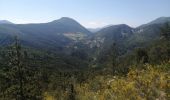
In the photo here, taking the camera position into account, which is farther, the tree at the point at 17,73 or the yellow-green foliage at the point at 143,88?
the tree at the point at 17,73

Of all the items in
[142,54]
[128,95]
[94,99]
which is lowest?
[142,54]

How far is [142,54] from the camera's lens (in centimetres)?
11269

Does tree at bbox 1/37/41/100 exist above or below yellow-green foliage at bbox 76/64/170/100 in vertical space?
below

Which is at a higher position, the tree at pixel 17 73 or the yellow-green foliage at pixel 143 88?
the yellow-green foliage at pixel 143 88

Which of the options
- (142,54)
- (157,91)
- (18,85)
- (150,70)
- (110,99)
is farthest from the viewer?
(142,54)

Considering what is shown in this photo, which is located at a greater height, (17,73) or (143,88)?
(143,88)

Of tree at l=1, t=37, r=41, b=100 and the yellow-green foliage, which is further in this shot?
tree at l=1, t=37, r=41, b=100

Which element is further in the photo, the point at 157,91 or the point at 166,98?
the point at 157,91

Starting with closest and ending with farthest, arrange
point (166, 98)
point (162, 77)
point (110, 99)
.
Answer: point (166, 98) → point (162, 77) → point (110, 99)

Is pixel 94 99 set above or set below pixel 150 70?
below

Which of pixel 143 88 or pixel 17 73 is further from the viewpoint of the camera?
pixel 17 73

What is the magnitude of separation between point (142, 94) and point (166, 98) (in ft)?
3.76

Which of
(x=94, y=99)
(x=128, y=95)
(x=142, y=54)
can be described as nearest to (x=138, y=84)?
(x=128, y=95)

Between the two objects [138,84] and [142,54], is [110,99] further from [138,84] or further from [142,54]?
[142,54]
